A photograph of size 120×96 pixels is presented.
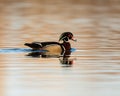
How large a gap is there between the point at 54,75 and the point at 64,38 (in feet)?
15.6

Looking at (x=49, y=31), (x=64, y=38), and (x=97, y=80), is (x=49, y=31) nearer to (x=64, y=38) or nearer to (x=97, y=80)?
(x=64, y=38)

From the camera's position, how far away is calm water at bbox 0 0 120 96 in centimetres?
1156

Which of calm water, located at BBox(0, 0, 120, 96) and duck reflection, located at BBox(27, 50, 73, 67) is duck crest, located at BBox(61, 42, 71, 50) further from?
calm water, located at BBox(0, 0, 120, 96)

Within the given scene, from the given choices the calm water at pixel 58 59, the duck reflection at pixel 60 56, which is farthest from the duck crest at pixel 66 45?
the calm water at pixel 58 59

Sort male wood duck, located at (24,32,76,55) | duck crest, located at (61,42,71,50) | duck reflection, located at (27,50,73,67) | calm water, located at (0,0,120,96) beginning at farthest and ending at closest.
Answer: duck crest, located at (61,42,71,50) < male wood duck, located at (24,32,76,55) < duck reflection, located at (27,50,73,67) < calm water, located at (0,0,120,96)

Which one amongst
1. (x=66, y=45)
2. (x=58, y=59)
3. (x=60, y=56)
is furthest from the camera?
(x=66, y=45)

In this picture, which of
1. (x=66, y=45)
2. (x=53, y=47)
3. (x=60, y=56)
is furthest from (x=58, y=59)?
(x=66, y=45)

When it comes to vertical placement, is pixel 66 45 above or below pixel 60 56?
above

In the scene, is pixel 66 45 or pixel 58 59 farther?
pixel 66 45

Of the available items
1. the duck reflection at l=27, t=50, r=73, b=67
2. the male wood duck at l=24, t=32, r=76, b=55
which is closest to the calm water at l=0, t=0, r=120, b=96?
the duck reflection at l=27, t=50, r=73, b=67

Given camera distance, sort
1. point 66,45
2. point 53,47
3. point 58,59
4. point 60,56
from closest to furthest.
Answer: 1. point 58,59
2. point 60,56
3. point 53,47
4. point 66,45

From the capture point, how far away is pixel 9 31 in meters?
21.2

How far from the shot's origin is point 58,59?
50.1 ft

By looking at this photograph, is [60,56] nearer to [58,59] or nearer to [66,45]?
[58,59]
